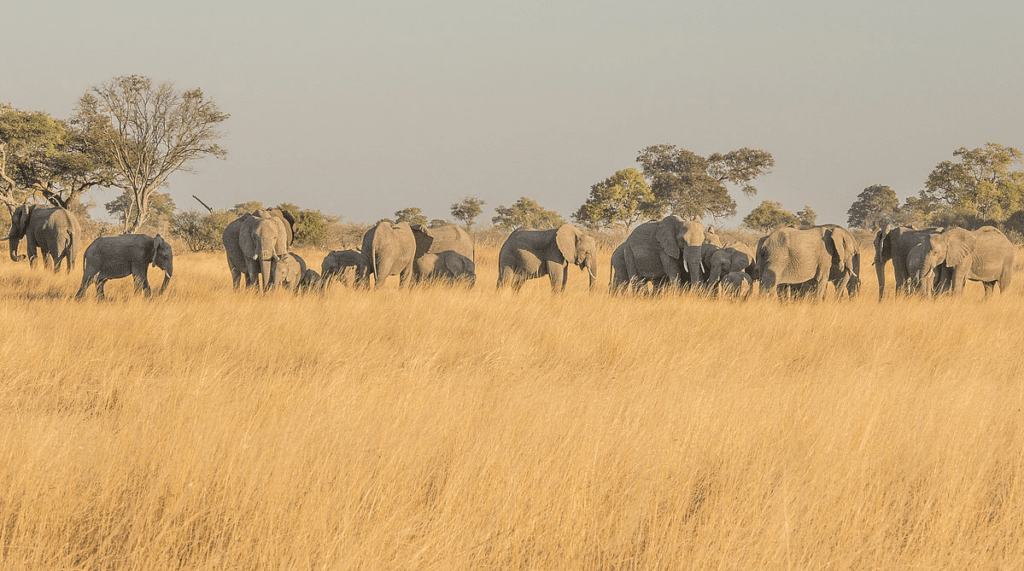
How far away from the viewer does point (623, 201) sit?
49781mm

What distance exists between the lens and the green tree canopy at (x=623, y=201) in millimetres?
49625

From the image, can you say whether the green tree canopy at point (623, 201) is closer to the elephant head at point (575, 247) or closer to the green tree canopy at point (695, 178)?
the green tree canopy at point (695, 178)

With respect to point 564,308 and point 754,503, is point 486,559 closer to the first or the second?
point 754,503

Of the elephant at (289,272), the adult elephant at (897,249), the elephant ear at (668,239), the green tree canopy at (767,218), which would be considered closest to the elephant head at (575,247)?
the elephant ear at (668,239)

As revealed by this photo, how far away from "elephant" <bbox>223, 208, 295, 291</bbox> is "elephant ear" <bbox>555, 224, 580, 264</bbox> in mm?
5343

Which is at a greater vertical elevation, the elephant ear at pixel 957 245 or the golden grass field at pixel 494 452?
the elephant ear at pixel 957 245

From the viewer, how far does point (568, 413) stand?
5121mm

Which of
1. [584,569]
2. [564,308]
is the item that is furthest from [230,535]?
[564,308]

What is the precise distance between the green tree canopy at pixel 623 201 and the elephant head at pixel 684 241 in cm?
3442

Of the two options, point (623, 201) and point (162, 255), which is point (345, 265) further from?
point (623, 201)

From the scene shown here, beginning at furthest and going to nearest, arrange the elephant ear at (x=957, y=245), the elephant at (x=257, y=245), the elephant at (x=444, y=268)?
the elephant at (x=444, y=268)
the elephant ear at (x=957, y=245)
the elephant at (x=257, y=245)

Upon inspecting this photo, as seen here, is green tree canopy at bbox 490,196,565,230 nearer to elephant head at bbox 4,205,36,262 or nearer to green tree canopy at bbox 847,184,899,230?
green tree canopy at bbox 847,184,899,230

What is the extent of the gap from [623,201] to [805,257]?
35.8 m

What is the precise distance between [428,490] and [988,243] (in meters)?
14.5
